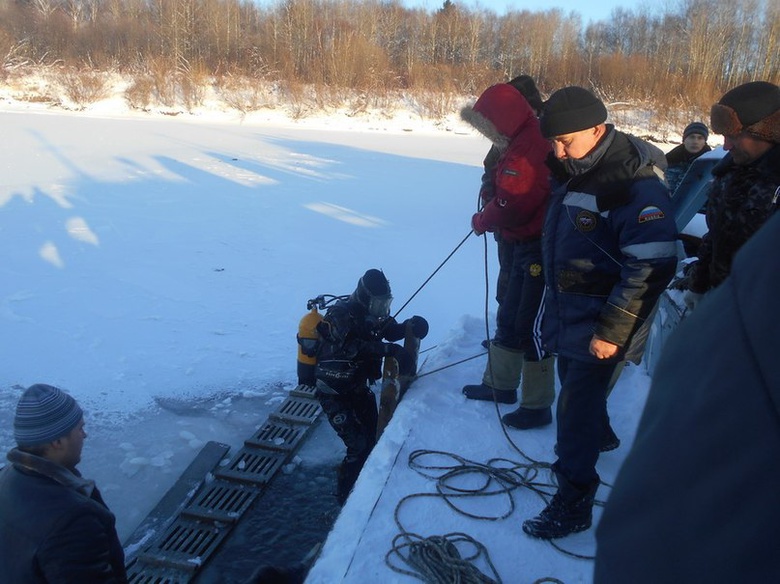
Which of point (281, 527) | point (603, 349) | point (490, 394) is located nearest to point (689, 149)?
point (490, 394)

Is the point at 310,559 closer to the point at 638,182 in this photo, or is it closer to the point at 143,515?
the point at 143,515

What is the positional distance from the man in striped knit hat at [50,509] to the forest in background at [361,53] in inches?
968

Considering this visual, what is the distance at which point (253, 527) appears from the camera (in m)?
3.27

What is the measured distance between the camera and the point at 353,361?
138 inches

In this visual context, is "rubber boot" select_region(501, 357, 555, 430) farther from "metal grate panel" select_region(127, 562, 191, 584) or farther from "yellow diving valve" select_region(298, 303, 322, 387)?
"metal grate panel" select_region(127, 562, 191, 584)

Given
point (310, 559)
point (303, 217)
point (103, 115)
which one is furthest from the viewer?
point (103, 115)

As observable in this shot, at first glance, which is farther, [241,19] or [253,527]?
[241,19]

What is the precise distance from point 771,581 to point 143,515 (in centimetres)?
335

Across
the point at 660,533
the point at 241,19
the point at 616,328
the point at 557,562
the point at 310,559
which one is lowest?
the point at 310,559

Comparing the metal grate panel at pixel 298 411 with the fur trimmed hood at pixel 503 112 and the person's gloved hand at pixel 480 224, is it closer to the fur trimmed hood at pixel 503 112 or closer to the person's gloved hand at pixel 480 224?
the person's gloved hand at pixel 480 224

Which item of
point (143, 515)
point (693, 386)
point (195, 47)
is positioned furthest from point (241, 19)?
point (693, 386)

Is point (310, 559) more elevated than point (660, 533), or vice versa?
point (660, 533)

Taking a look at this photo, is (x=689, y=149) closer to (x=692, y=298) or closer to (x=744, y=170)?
(x=692, y=298)

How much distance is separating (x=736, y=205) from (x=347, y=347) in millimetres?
1996
